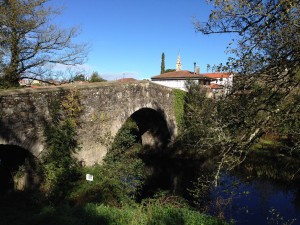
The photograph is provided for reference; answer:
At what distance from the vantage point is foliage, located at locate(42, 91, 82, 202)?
9953 mm

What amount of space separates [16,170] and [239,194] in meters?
7.31

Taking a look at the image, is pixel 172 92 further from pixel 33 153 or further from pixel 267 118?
pixel 267 118

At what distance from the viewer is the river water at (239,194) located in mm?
10352

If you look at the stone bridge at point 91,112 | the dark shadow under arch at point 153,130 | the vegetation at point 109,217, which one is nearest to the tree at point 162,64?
the dark shadow under arch at point 153,130

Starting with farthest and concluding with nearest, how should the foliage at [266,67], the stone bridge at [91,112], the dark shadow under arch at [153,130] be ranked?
the dark shadow under arch at [153,130], the stone bridge at [91,112], the foliage at [266,67]

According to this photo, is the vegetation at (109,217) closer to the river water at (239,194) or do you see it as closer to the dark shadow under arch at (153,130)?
the river water at (239,194)

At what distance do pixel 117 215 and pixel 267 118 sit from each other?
3.95m

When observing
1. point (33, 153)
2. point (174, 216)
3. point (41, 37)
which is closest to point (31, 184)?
point (33, 153)

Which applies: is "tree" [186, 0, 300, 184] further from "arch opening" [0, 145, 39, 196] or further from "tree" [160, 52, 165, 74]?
"tree" [160, 52, 165, 74]

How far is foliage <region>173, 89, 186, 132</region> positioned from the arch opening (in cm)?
1247

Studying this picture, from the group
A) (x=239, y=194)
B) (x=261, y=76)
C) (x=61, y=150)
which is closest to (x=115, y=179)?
(x=61, y=150)

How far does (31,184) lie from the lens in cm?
1023

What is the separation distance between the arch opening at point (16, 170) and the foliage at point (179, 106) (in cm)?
1247

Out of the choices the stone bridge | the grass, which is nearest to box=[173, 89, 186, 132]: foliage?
the stone bridge
